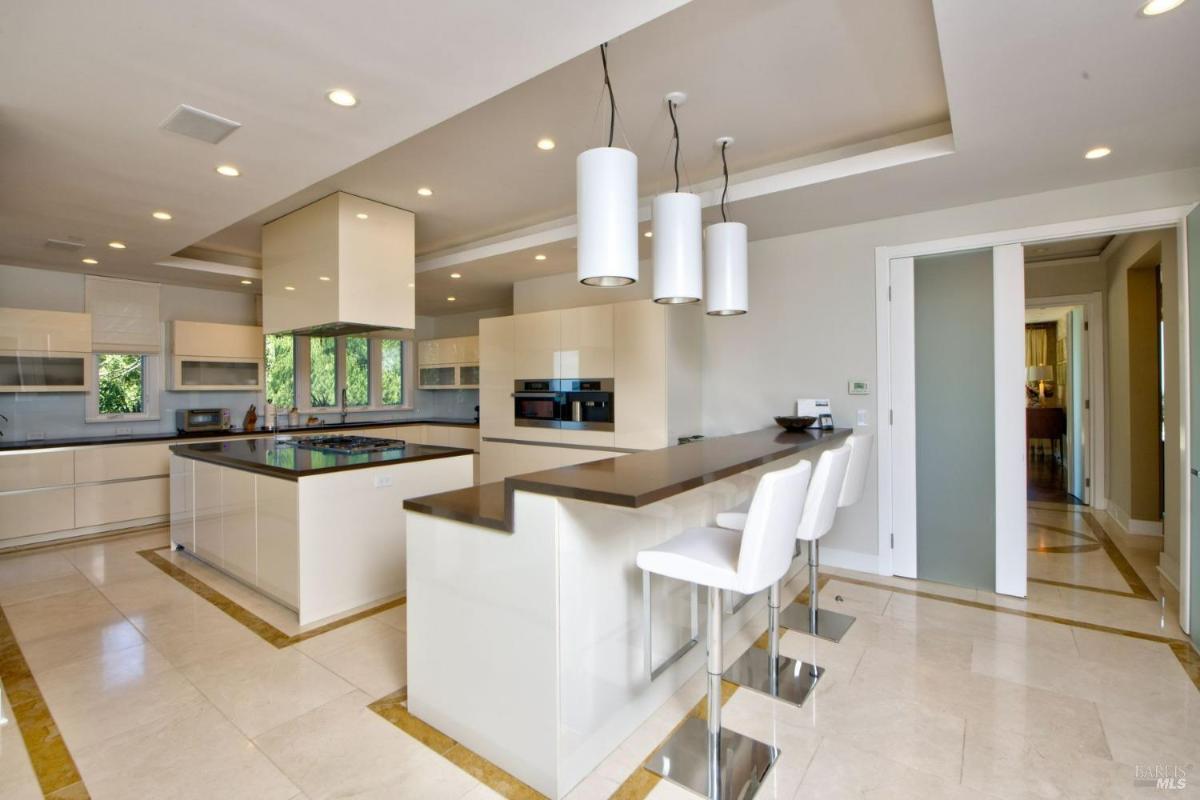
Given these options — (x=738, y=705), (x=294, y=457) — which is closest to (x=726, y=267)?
(x=738, y=705)

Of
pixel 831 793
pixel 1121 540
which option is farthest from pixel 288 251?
pixel 1121 540

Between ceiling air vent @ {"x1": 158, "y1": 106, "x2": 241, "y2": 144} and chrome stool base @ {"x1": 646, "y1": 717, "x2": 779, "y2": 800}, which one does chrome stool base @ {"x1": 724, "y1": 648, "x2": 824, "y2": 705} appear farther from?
ceiling air vent @ {"x1": 158, "y1": 106, "x2": 241, "y2": 144}

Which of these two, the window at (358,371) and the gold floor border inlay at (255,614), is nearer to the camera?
the gold floor border inlay at (255,614)

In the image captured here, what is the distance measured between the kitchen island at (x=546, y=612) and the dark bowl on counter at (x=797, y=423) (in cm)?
146

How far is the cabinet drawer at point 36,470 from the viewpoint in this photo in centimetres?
435

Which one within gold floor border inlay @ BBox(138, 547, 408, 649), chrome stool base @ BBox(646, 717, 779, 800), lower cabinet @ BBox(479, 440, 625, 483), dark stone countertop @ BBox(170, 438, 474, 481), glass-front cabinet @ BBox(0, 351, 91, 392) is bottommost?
chrome stool base @ BBox(646, 717, 779, 800)

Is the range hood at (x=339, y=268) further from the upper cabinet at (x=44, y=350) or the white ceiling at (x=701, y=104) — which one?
the upper cabinet at (x=44, y=350)

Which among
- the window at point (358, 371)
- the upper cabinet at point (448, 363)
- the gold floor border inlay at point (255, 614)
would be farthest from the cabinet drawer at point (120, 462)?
the upper cabinet at point (448, 363)

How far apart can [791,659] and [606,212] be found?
6.97 ft

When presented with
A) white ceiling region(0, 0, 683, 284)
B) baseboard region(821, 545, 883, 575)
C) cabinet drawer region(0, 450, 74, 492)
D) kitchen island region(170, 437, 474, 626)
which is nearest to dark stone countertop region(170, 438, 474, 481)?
kitchen island region(170, 437, 474, 626)

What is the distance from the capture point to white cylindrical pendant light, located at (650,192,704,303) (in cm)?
253

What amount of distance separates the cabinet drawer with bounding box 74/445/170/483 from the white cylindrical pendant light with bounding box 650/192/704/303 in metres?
4.88

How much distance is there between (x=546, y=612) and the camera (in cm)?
168

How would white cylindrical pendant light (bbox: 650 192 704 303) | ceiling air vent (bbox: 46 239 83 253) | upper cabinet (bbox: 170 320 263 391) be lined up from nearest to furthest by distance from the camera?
1. white cylindrical pendant light (bbox: 650 192 704 303)
2. ceiling air vent (bbox: 46 239 83 253)
3. upper cabinet (bbox: 170 320 263 391)
